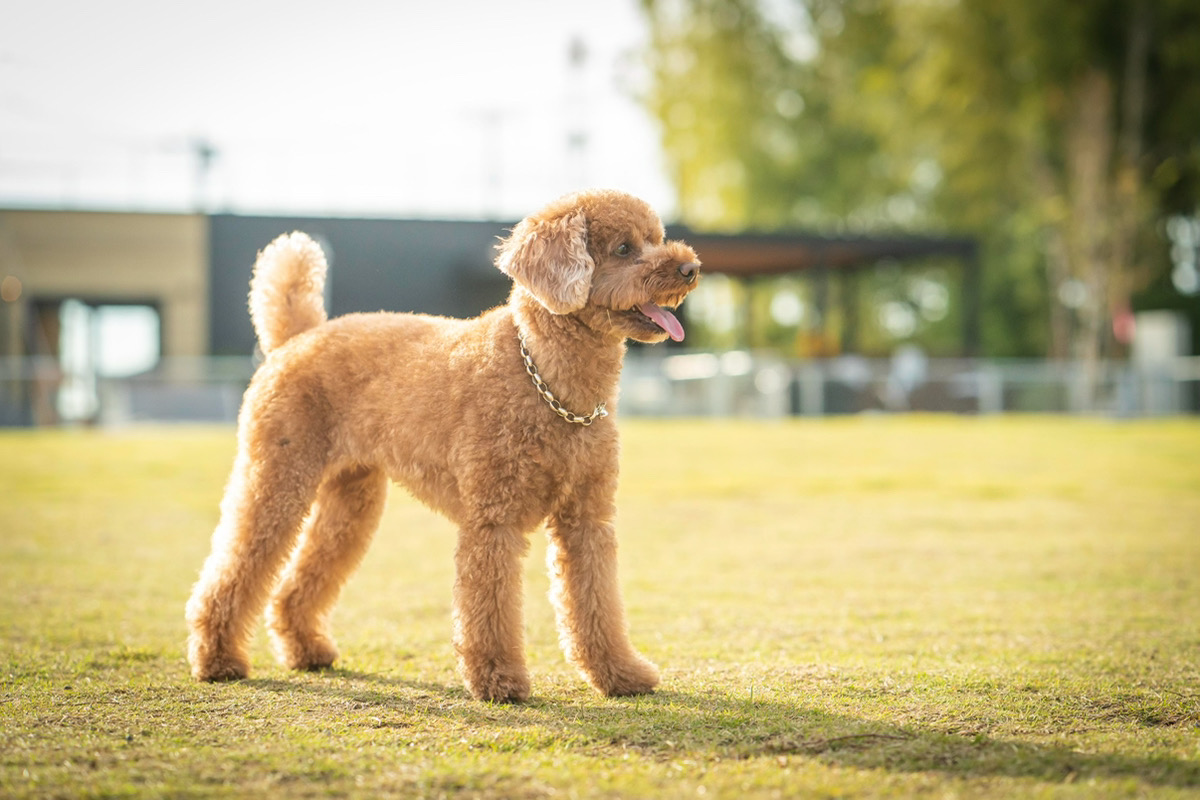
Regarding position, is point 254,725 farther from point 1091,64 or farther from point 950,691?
point 1091,64

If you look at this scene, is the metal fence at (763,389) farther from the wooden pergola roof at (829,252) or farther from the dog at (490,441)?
the dog at (490,441)

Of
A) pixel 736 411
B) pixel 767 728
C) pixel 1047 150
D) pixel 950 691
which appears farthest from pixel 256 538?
pixel 1047 150

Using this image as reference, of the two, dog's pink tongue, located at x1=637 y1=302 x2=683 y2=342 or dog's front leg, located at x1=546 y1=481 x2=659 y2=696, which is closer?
dog's pink tongue, located at x1=637 y1=302 x2=683 y2=342

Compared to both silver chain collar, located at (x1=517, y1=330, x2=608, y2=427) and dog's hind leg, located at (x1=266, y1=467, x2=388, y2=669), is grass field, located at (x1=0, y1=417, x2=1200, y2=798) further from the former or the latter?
silver chain collar, located at (x1=517, y1=330, x2=608, y2=427)

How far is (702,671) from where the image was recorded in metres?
3.87

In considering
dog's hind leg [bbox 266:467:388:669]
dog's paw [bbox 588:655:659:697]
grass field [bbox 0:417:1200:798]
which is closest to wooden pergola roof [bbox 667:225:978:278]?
grass field [bbox 0:417:1200:798]

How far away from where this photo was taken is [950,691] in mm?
3525

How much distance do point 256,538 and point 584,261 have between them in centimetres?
156

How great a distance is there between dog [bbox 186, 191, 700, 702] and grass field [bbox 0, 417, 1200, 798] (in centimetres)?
18

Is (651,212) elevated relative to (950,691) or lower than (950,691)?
elevated

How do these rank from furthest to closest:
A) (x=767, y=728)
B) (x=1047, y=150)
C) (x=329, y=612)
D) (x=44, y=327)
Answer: (x=1047, y=150) → (x=44, y=327) → (x=329, y=612) → (x=767, y=728)

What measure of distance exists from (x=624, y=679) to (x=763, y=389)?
16895mm

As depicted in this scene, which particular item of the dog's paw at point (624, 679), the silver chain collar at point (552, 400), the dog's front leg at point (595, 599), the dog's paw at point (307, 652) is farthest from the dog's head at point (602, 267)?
the dog's paw at point (307, 652)

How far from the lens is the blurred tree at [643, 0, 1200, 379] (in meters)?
26.2
